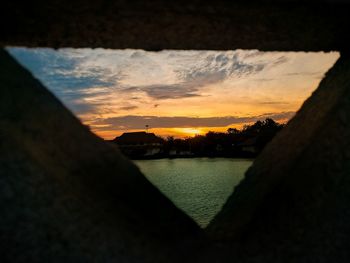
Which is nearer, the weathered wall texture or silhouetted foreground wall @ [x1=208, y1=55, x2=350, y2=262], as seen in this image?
the weathered wall texture

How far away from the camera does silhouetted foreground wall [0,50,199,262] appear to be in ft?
5.85

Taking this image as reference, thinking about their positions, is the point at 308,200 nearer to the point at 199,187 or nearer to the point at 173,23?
the point at 173,23

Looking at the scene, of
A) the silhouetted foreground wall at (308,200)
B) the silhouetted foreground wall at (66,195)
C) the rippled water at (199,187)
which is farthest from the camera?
the rippled water at (199,187)

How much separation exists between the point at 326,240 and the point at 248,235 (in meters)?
0.52

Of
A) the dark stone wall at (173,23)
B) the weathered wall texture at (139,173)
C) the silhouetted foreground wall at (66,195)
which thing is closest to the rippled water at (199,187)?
the silhouetted foreground wall at (66,195)

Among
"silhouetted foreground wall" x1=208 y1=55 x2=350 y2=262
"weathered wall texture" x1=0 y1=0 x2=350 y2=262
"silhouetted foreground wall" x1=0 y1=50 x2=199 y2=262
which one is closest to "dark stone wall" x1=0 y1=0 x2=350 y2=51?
"weathered wall texture" x1=0 y1=0 x2=350 y2=262

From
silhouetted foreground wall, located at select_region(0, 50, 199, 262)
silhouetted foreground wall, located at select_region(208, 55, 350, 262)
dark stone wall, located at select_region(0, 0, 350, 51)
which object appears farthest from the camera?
silhouetted foreground wall, located at select_region(208, 55, 350, 262)

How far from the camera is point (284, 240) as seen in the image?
228 centimetres

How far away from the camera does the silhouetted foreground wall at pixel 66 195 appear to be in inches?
70.2

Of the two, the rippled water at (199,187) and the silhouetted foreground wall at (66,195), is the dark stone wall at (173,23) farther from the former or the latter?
the rippled water at (199,187)

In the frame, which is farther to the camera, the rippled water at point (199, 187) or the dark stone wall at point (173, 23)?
the rippled water at point (199, 187)

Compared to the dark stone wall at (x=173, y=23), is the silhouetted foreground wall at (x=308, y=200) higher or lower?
lower

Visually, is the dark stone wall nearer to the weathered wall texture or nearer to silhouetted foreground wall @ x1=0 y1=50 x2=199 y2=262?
the weathered wall texture

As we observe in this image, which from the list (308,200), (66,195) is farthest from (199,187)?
(66,195)
